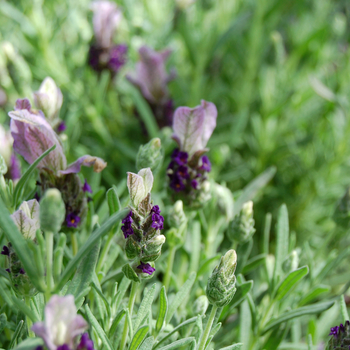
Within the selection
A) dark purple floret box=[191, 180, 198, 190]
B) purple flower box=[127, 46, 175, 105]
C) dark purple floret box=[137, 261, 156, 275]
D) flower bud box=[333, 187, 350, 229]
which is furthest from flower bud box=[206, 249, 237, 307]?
purple flower box=[127, 46, 175, 105]

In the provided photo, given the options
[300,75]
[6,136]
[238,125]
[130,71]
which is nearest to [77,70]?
[130,71]

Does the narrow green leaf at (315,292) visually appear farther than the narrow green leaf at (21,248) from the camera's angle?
Yes

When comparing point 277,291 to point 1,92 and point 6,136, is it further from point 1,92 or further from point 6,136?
point 1,92

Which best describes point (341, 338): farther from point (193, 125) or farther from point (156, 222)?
point (193, 125)

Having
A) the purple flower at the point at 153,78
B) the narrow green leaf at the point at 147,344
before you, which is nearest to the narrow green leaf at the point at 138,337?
the narrow green leaf at the point at 147,344

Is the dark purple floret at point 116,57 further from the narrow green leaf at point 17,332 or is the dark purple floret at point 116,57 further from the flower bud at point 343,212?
the narrow green leaf at point 17,332

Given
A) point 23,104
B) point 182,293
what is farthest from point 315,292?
point 23,104

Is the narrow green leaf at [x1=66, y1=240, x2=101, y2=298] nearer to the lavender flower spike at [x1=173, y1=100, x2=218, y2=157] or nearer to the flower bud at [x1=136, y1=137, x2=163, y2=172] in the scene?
the flower bud at [x1=136, y1=137, x2=163, y2=172]
